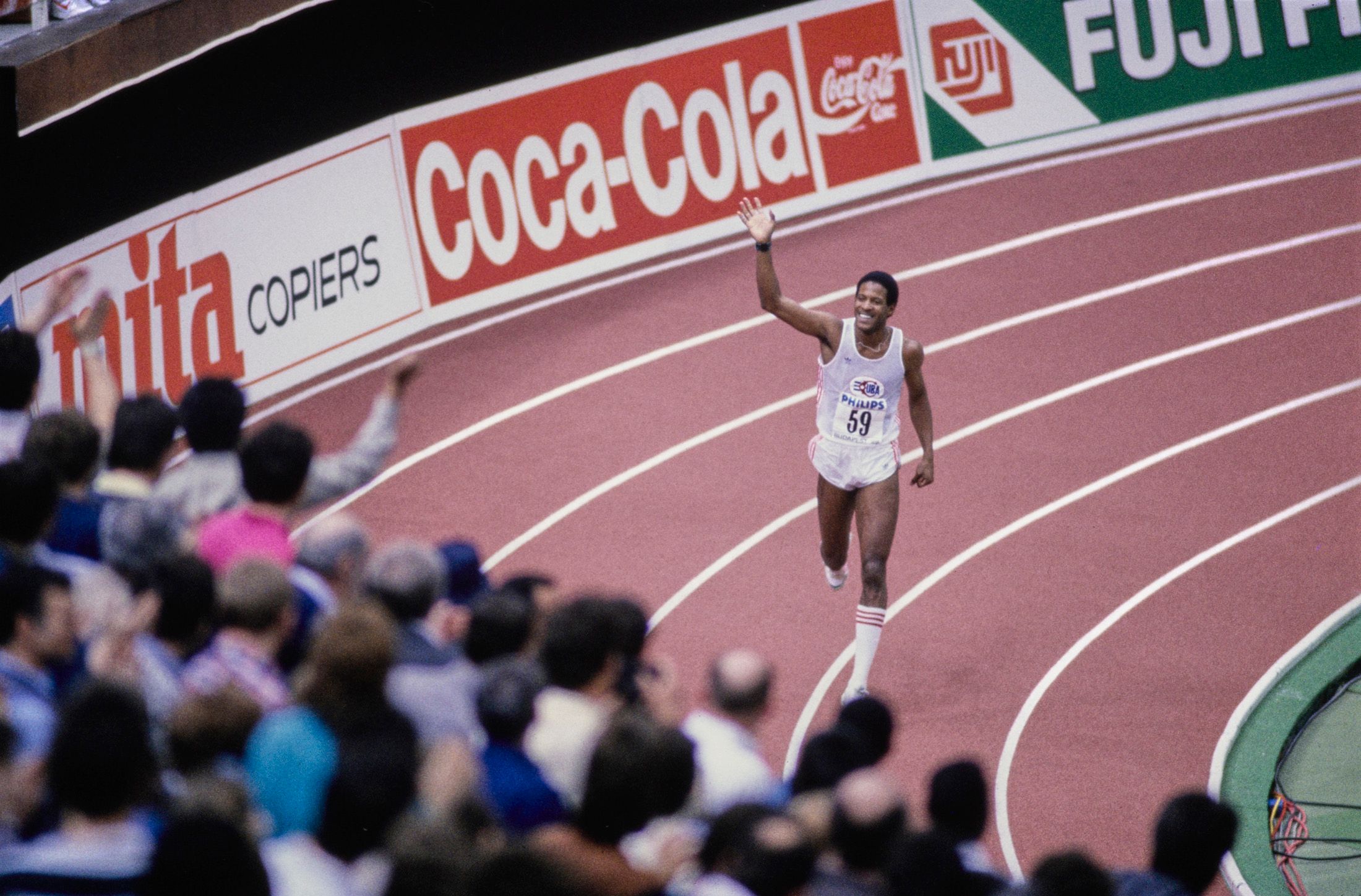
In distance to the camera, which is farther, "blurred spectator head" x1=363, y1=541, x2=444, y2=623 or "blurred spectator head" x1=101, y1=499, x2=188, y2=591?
"blurred spectator head" x1=101, y1=499, x2=188, y2=591

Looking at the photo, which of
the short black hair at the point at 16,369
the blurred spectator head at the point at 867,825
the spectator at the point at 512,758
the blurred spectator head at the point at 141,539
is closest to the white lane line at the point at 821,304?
the short black hair at the point at 16,369

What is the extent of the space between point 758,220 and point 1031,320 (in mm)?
5298

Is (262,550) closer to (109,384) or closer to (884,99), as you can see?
(109,384)

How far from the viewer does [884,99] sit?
1517cm

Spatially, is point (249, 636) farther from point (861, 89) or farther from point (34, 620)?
point (861, 89)

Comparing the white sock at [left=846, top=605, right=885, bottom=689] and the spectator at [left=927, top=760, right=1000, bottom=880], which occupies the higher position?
the spectator at [left=927, top=760, right=1000, bottom=880]

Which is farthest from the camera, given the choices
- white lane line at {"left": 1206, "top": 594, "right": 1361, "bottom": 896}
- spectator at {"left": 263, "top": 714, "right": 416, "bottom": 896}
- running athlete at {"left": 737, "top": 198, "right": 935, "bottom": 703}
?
running athlete at {"left": 737, "top": 198, "right": 935, "bottom": 703}

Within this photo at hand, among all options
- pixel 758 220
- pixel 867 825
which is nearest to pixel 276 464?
pixel 867 825

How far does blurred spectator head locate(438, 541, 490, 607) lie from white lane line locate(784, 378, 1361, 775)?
9.26 feet

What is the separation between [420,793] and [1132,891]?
179 cm

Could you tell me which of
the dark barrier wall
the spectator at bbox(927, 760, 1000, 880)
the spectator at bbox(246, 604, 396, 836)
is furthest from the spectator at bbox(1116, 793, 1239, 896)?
the dark barrier wall

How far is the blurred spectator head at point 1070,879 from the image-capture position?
3.87 m

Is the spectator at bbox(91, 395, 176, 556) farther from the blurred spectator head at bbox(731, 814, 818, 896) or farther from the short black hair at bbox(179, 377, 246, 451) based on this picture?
the blurred spectator head at bbox(731, 814, 818, 896)

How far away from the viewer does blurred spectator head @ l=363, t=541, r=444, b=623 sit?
467cm
